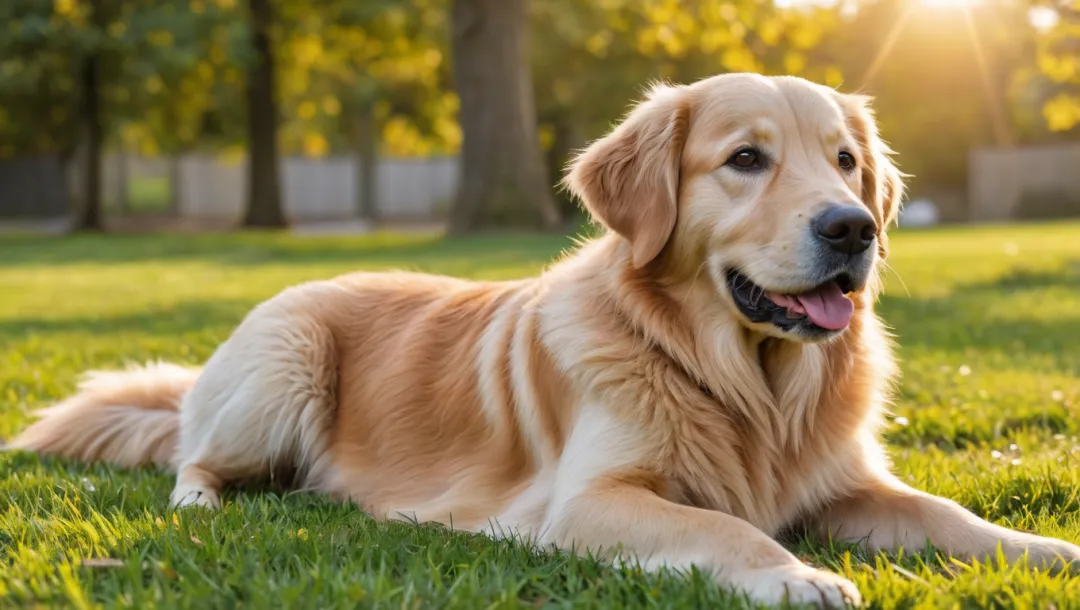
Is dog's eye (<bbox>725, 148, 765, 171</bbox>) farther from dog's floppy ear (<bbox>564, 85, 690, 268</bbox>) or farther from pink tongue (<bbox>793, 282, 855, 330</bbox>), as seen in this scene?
pink tongue (<bbox>793, 282, 855, 330</bbox>)

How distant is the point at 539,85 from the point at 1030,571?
3168cm

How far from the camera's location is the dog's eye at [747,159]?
3713 millimetres

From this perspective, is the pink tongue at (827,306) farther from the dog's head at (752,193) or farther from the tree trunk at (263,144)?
the tree trunk at (263,144)

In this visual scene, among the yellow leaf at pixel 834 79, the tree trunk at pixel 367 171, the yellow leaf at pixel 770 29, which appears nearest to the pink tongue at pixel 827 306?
the yellow leaf at pixel 834 79

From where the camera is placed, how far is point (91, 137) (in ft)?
97.8

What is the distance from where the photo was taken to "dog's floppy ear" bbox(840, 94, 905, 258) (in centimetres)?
414

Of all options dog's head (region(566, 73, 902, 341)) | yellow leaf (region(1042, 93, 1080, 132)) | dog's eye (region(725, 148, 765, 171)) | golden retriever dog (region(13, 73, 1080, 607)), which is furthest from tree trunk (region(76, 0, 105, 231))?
dog's eye (region(725, 148, 765, 171))

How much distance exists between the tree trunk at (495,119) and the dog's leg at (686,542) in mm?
16958

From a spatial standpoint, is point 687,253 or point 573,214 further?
point 573,214

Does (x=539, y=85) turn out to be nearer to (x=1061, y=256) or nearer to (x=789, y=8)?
(x=789, y=8)

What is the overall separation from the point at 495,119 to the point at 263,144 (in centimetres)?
1125

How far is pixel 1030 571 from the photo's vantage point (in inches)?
121

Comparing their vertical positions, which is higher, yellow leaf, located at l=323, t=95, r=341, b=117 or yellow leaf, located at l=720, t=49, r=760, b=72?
yellow leaf, located at l=720, t=49, r=760, b=72

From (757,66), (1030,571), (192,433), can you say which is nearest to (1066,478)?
(1030,571)
